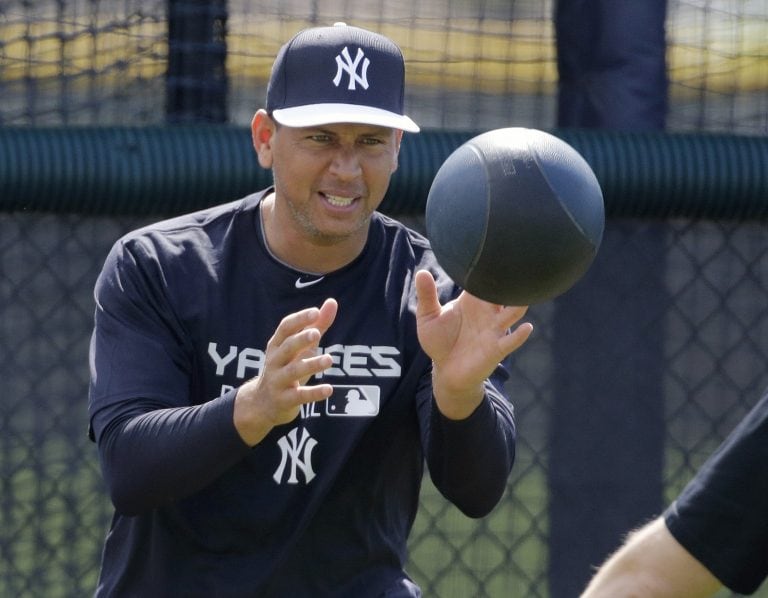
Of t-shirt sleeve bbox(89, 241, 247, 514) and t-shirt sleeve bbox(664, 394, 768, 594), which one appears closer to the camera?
t-shirt sleeve bbox(664, 394, 768, 594)

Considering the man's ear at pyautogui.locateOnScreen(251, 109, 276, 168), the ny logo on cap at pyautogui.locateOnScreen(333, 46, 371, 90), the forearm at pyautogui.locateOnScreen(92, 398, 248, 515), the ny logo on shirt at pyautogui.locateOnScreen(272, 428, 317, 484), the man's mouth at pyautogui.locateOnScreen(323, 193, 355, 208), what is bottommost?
the ny logo on shirt at pyautogui.locateOnScreen(272, 428, 317, 484)

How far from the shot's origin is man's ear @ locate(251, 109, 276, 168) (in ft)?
12.0

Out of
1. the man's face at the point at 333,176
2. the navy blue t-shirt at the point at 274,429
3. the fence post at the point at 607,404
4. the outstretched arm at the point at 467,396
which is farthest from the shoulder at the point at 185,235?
the fence post at the point at 607,404

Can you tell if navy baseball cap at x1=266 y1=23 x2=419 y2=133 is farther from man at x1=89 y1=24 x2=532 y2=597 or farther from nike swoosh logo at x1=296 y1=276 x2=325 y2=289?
nike swoosh logo at x1=296 y1=276 x2=325 y2=289

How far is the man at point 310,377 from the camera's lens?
3412 mm

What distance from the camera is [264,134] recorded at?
3.69 m

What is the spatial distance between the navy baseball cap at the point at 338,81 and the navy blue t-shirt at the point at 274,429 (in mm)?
302

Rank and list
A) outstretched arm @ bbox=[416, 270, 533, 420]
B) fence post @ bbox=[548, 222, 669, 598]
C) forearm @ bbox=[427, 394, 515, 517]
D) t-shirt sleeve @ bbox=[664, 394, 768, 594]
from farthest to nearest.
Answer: fence post @ bbox=[548, 222, 669, 598] → forearm @ bbox=[427, 394, 515, 517] → outstretched arm @ bbox=[416, 270, 533, 420] → t-shirt sleeve @ bbox=[664, 394, 768, 594]

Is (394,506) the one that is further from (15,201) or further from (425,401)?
(15,201)

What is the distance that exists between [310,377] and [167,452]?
348mm

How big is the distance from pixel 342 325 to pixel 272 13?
5.04ft

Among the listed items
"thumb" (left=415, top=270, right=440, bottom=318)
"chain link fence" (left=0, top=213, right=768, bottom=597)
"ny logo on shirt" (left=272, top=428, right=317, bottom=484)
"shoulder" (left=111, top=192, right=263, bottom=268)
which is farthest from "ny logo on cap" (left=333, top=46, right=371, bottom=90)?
"chain link fence" (left=0, top=213, right=768, bottom=597)

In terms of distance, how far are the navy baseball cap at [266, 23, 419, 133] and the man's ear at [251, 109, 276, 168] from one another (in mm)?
30

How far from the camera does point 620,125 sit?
4.78 meters
